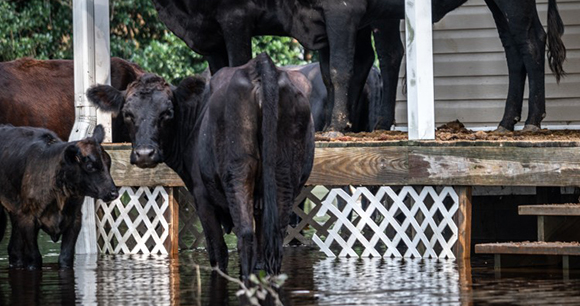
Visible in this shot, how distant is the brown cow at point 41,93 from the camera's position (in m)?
15.5

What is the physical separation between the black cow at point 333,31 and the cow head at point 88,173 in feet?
5.63

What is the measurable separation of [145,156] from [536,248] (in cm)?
306

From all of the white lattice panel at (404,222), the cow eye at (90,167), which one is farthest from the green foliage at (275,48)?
the cow eye at (90,167)

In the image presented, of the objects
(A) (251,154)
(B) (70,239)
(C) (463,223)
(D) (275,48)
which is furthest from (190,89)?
(D) (275,48)

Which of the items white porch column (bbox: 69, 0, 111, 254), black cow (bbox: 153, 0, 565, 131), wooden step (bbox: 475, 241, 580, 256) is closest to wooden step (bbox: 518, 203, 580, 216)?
wooden step (bbox: 475, 241, 580, 256)

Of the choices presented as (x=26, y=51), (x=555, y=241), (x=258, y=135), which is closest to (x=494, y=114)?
(x=555, y=241)

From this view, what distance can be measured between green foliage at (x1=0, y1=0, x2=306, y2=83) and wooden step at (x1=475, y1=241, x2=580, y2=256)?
14.7m

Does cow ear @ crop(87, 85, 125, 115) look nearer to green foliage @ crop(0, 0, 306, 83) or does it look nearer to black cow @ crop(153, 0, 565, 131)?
black cow @ crop(153, 0, 565, 131)

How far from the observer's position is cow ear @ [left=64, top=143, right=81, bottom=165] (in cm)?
1158

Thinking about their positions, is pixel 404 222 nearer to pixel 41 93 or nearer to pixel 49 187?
pixel 49 187

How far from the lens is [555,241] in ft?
34.9

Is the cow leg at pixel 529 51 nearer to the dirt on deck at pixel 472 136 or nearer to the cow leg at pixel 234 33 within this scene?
the dirt on deck at pixel 472 136

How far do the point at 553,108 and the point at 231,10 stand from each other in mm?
4295

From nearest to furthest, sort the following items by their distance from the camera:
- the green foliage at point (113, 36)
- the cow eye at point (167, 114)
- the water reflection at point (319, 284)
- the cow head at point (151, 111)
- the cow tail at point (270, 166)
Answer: the water reflection at point (319, 284), the cow tail at point (270, 166), the cow head at point (151, 111), the cow eye at point (167, 114), the green foliage at point (113, 36)
